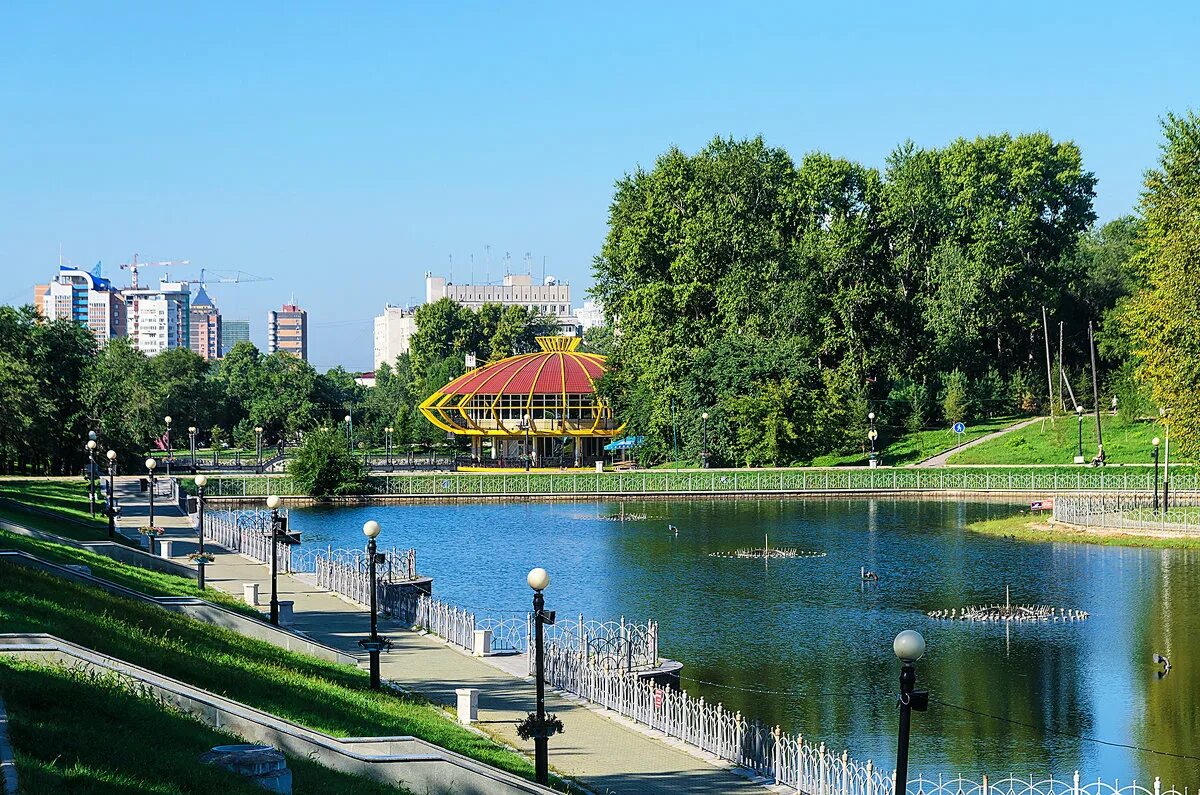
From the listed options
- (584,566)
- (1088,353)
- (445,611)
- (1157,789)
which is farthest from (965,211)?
(1157,789)

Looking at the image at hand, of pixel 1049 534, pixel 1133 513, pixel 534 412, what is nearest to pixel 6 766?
pixel 1049 534

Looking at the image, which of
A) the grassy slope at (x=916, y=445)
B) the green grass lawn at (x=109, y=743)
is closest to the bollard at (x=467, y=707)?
the green grass lawn at (x=109, y=743)

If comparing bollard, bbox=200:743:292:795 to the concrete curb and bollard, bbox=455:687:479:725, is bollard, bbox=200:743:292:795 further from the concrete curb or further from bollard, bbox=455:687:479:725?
bollard, bbox=455:687:479:725

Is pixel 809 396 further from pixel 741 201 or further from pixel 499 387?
pixel 499 387

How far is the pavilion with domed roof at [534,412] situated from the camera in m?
88.4

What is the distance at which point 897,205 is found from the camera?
8112 cm

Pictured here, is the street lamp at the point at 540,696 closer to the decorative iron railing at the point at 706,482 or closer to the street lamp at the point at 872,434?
the decorative iron railing at the point at 706,482

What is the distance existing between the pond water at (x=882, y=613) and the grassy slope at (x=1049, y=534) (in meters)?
0.95

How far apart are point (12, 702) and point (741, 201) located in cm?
6917

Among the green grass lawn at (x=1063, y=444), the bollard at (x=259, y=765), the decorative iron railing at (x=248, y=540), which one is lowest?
the decorative iron railing at (x=248, y=540)

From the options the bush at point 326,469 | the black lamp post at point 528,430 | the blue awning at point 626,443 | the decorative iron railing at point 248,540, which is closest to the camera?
the decorative iron railing at point 248,540

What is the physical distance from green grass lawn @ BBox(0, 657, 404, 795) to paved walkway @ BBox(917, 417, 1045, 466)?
62.6 meters

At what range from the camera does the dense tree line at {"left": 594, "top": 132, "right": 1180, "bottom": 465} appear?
7525 centimetres

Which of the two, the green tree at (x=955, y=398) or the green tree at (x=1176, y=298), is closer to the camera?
the green tree at (x=1176, y=298)
